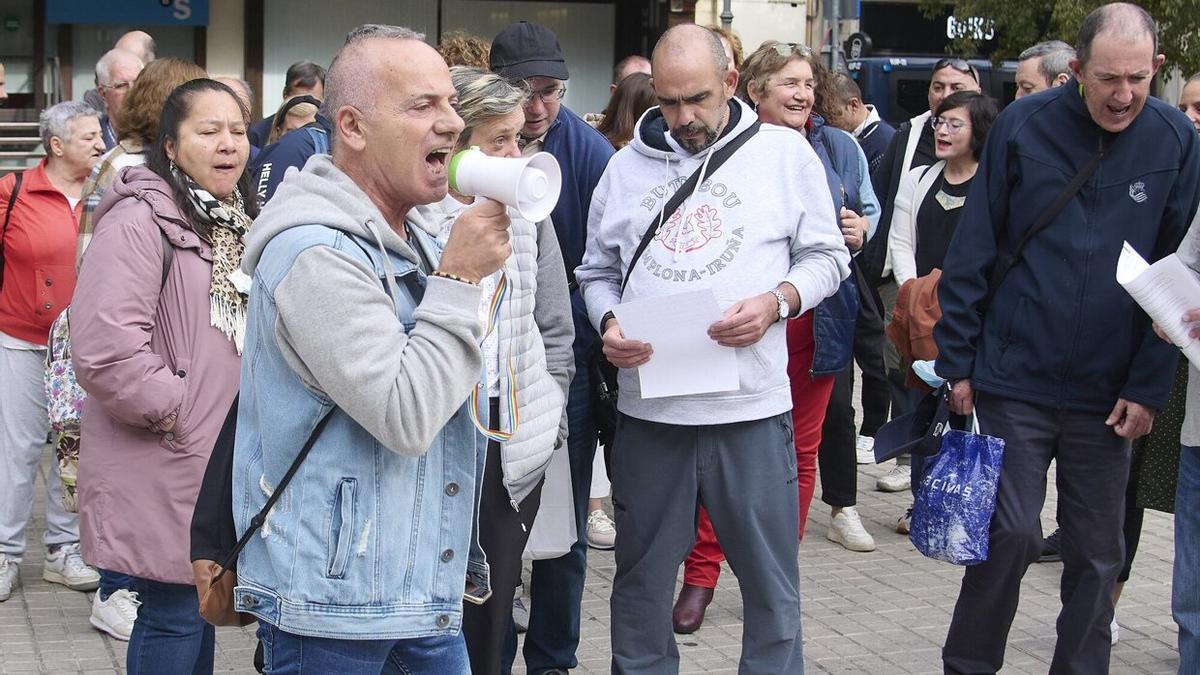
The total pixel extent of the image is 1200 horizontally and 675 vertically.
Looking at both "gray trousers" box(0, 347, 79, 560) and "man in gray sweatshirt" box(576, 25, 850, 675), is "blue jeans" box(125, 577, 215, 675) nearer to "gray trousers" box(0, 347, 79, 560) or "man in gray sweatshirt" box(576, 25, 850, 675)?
"man in gray sweatshirt" box(576, 25, 850, 675)

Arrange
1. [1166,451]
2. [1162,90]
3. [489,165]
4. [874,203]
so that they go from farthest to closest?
[1162,90]
[874,203]
[1166,451]
[489,165]

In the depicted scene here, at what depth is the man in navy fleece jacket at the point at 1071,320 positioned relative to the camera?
4.42m

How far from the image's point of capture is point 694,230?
431cm

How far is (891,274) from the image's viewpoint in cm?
802

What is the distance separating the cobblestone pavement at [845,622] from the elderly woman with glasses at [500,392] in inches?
50.4

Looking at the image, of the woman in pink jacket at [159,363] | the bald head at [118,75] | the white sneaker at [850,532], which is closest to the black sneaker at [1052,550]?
the white sneaker at [850,532]

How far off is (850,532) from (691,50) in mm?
3238

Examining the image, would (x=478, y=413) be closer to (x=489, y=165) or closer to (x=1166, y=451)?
(x=489, y=165)

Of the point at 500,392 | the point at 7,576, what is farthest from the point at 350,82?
the point at 7,576

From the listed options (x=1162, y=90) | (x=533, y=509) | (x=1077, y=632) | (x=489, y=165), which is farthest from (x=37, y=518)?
(x=1162, y=90)

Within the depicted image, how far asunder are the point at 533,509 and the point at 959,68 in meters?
4.92

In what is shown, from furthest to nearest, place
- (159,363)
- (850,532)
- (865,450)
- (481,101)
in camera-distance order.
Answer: (865,450) < (850,532) < (159,363) < (481,101)

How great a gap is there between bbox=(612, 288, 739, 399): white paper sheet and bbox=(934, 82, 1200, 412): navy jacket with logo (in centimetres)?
87

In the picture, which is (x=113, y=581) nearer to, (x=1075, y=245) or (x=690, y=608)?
(x=690, y=608)
